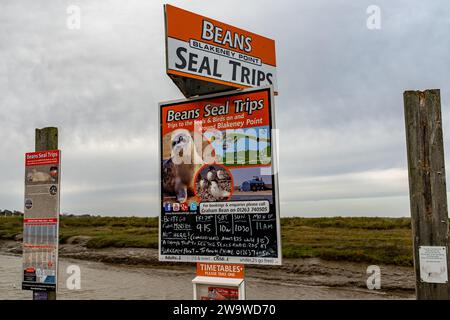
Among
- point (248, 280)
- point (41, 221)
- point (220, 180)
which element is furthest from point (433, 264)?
point (248, 280)

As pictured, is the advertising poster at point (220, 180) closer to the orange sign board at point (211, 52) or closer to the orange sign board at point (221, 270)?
the orange sign board at point (221, 270)

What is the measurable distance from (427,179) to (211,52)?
4.02 meters

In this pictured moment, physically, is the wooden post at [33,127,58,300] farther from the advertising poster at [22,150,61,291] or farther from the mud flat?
the mud flat

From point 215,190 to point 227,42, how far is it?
8.41 feet

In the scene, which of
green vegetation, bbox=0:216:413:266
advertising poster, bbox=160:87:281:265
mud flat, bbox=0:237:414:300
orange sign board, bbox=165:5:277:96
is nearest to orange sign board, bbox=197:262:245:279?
advertising poster, bbox=160:87:281:265

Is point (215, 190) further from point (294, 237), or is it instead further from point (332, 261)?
point (294, 237)

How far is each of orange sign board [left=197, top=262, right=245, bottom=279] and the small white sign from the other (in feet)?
9.07

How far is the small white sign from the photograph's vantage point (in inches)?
204

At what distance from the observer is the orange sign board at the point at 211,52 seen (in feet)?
23.7

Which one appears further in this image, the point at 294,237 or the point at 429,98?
the point at 294,237

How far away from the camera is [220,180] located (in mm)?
7266

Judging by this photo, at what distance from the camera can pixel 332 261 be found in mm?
22094

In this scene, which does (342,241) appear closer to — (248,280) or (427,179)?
(248,280)
